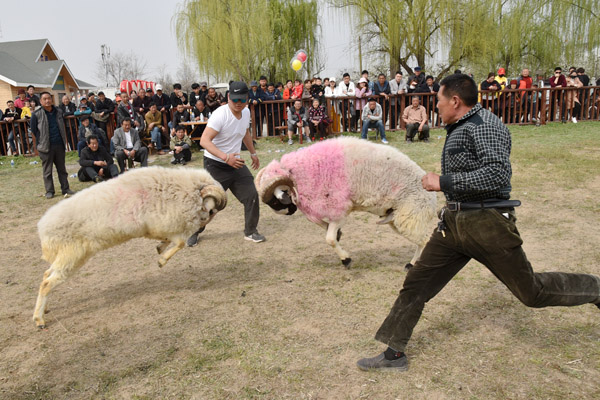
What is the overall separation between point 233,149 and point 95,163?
231 inches

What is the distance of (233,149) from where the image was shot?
5574 mm

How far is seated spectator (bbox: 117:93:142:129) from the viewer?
13305 mm

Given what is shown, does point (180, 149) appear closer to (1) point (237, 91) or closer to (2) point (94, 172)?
(2) point (94, 172)

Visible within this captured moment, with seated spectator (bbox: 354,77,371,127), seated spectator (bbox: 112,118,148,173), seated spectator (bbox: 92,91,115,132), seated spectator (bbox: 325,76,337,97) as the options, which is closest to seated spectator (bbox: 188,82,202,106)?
seated spectator (bbox: 92,91,115,132)

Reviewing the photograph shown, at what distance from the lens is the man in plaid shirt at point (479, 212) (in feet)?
8.63

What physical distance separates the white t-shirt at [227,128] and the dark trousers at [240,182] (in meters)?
0.13

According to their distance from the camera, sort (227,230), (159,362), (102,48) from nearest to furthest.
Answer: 1. (159,362)
2. (227,230)
3. (102,48)

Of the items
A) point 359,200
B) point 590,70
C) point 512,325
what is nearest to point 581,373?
point 512,325

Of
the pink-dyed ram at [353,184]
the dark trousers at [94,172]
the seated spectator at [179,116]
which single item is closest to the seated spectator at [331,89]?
the seated spectator at [179,116]

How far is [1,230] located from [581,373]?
26.0 ft

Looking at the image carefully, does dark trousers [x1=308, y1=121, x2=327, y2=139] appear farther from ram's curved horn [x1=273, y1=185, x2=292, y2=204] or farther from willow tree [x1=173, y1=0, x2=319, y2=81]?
willow tree [x1=173, y1=0, x2=319, y2=81]

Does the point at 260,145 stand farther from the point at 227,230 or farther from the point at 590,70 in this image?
the point at 590,70

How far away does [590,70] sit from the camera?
96.8 ft

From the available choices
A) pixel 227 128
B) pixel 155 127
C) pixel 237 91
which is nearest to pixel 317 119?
pixel 155 127
